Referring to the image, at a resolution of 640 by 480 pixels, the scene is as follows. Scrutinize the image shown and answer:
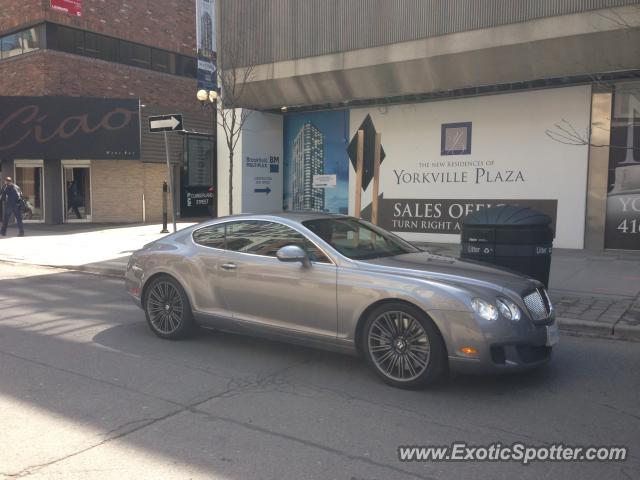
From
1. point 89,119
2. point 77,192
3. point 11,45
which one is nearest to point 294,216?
point 89,119

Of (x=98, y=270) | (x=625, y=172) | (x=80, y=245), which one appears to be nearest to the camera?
(x=98, y=270)

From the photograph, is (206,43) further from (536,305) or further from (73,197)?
(536,305)

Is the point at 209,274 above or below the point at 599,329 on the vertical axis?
above

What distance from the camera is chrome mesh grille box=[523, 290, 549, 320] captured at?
4.82m

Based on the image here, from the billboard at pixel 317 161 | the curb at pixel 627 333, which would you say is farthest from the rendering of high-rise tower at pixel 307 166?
the curb at pixel 627 333

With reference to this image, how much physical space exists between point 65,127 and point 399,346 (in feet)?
63.4

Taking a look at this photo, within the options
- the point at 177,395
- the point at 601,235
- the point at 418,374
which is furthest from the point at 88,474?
the point at 601,235

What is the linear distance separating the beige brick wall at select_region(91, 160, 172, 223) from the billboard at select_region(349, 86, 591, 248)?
33.2ft

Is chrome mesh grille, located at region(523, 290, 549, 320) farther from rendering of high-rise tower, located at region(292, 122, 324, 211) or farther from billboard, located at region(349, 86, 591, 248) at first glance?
rendering of high-rise tower, located at region(292, 122, 324, 211)

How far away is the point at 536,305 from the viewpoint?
4.92m

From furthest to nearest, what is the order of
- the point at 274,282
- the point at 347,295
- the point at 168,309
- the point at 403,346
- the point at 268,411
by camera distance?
the point at 168,309
the point at 274,282
the point at 347,295
the point at 403,346
the point at 268,411

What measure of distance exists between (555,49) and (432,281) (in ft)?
29.4

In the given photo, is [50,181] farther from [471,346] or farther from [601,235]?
[471,346]

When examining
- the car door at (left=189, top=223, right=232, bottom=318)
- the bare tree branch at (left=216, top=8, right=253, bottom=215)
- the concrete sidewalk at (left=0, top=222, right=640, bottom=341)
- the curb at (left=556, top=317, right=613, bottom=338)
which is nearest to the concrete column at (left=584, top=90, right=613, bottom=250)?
the concrete sidewalk at (left=0, top=222, right=640, bottom=341)
